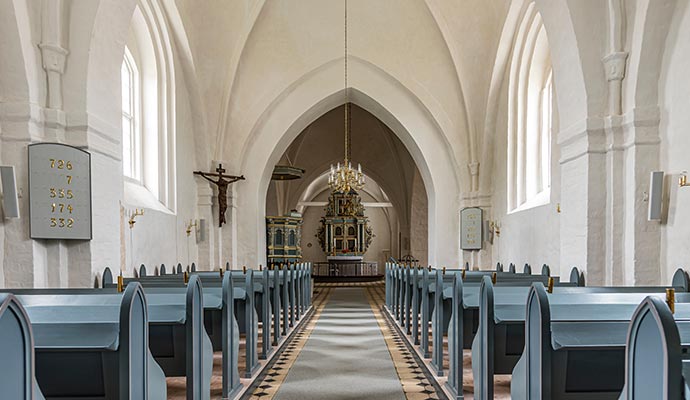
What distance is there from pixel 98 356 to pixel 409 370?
3942mm

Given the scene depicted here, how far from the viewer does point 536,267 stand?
10.8m

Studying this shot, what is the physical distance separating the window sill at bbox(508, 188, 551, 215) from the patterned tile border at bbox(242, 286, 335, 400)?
189 inches

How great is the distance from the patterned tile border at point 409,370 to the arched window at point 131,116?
212 inches

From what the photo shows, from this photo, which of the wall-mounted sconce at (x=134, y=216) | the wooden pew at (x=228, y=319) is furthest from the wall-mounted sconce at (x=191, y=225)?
the wooden pew at (x=228, y=319)

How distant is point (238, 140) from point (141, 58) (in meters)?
3.53

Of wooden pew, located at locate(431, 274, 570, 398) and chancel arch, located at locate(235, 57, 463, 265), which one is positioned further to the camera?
chancel arch, located at locate(235, 57, 463, 265)

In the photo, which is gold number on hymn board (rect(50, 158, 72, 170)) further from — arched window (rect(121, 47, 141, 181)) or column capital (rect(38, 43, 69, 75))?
arched window (rect(121, 47, 141, 181))

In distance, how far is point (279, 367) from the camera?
250 inches

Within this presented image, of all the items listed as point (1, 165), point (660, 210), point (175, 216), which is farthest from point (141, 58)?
point (660, 210)

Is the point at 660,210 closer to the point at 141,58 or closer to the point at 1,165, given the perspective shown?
the point at 1,165

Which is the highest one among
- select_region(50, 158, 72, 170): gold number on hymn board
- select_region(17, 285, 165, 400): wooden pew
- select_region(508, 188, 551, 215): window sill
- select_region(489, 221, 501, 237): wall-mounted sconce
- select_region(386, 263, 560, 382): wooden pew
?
select_region(50, 158, 72, 170): gold number on hymn board

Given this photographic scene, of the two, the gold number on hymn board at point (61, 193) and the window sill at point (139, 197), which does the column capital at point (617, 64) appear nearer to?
the gold number on hymn board at point (61, 193)

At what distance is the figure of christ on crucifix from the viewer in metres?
13.0

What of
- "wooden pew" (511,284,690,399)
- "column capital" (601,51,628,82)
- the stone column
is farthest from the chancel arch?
"wooden pew" (511,284,690,399)
